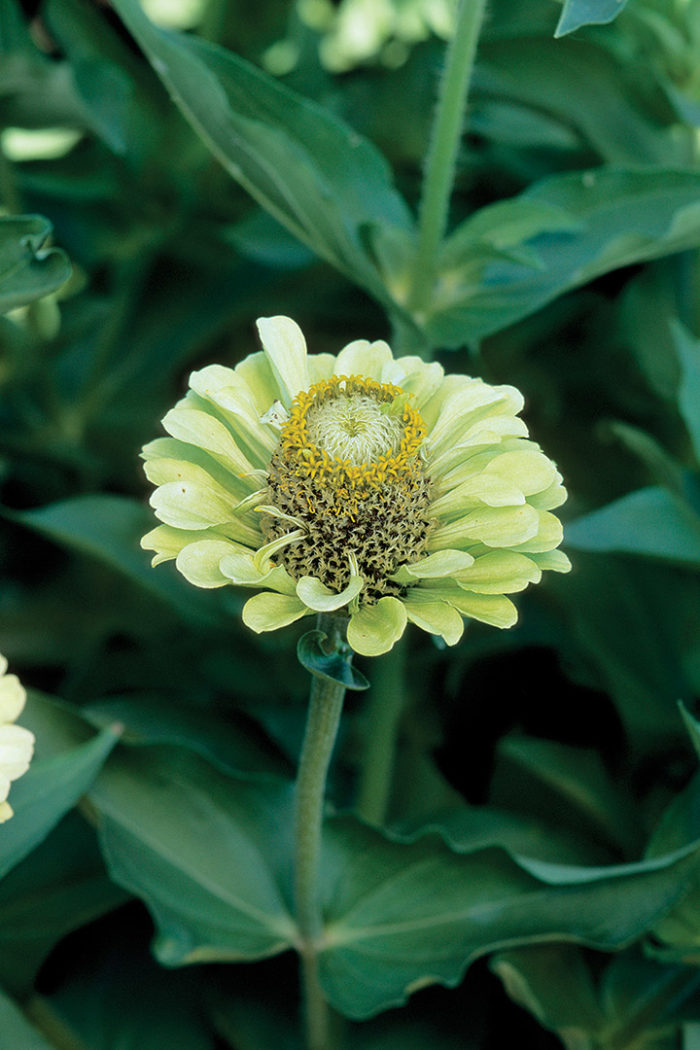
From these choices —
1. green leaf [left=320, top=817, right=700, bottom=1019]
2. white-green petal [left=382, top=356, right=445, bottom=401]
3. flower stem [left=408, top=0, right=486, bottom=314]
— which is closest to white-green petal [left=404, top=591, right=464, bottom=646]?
white-green petal [left=382, top=356, right=445, bottom=401]

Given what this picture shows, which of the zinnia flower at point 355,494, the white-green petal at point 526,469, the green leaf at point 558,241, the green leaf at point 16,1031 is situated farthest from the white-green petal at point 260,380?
the green leaf at point 16,1031

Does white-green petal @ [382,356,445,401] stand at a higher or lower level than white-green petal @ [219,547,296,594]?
higher

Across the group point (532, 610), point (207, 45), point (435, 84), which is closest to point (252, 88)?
point (207, 45)

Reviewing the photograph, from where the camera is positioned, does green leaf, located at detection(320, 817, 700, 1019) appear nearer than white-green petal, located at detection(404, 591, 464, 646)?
No

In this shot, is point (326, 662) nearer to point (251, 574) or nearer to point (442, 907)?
point (251, 574)

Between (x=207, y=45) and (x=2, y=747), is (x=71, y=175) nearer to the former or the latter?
(x=207, y=45)

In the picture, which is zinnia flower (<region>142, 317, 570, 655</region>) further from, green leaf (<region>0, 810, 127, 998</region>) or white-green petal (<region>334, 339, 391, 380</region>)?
green leaf (<region>0, 810, 127, 998</region>)

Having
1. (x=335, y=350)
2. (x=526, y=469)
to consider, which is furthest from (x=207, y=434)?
(x=335, y=350)
